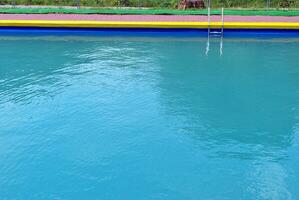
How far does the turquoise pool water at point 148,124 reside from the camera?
5152 millimetres

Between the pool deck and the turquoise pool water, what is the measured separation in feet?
4.86

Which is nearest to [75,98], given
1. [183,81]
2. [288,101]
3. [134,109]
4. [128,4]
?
[134,109]

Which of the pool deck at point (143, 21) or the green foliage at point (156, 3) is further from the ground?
the green foliage at point (156, 3)

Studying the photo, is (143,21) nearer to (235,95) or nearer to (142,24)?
(142,24)

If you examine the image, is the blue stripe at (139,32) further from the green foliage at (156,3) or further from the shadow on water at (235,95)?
the green foliage at (156,3)

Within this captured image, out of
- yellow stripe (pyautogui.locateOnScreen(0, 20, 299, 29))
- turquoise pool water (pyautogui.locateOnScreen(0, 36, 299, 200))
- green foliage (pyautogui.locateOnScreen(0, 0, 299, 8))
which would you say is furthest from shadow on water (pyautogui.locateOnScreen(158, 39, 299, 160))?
green foliage (pyautogui.locateOnScreen(0, 0, 299, 8))

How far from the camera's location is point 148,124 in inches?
261

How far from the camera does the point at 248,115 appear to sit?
6977 millimetres

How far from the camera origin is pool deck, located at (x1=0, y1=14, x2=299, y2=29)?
1191cm

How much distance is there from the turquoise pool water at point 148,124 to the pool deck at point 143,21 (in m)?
1.48

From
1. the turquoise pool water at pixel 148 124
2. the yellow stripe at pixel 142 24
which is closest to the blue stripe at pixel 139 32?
the yellow stripe at pixel 142 24

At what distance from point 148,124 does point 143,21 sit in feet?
19.8

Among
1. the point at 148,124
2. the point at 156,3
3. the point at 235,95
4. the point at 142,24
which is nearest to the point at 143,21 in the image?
the point at 142,24

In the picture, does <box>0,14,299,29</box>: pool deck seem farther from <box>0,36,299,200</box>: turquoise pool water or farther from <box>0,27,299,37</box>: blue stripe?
<box>0,36,299,200</box>: turquoise pool water
